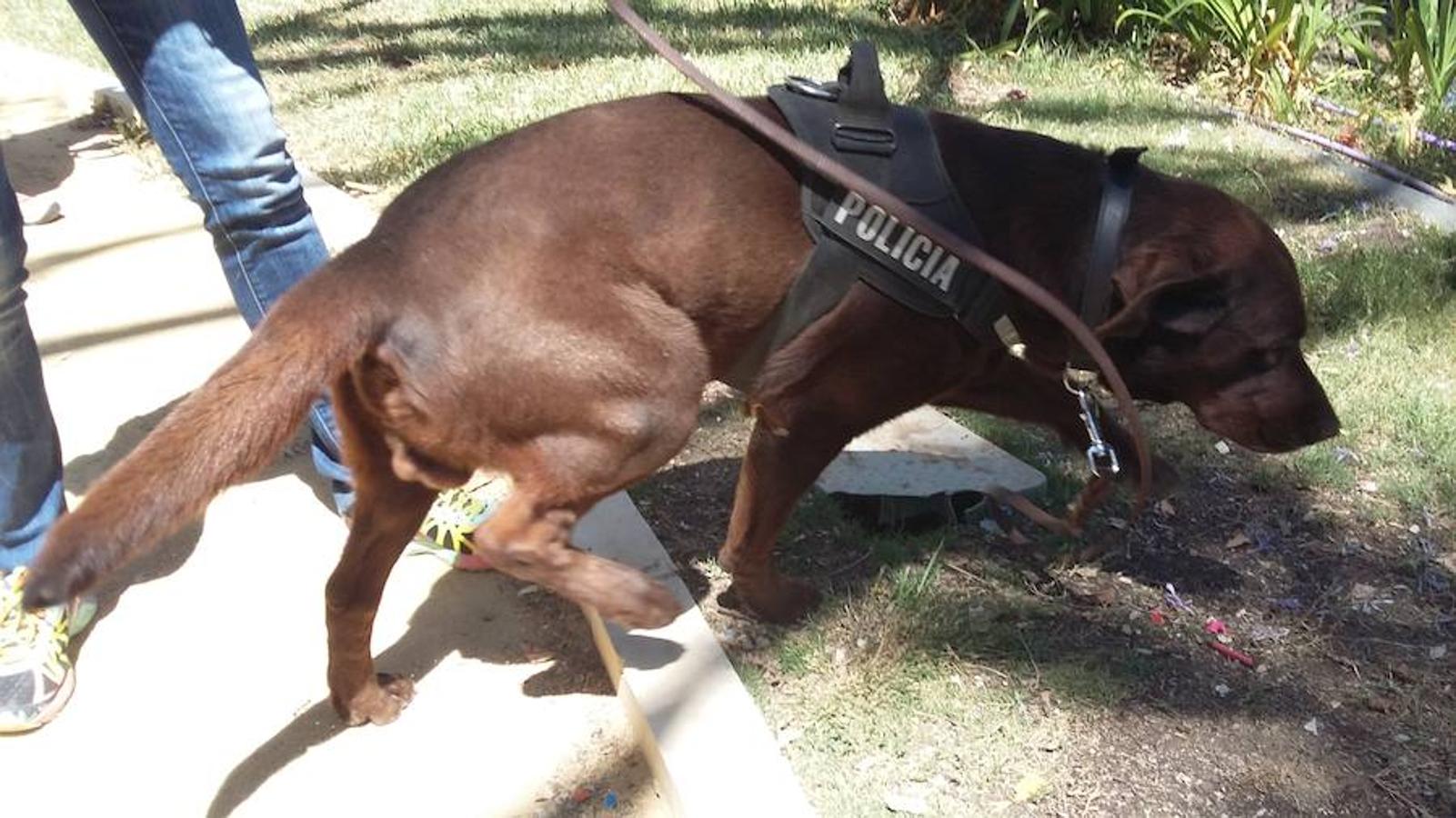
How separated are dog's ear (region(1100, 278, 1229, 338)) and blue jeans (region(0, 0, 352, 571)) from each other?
6.44ft

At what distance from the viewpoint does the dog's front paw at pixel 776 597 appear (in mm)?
3330

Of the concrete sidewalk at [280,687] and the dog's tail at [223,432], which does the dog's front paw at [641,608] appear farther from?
the dog's tail at [223,432]

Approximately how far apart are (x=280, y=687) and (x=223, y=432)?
1.08m

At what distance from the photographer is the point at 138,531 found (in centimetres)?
229

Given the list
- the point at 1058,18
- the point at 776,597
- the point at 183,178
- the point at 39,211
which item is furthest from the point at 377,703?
the point at 1058,18

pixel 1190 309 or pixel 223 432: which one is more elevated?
pixel 223 432

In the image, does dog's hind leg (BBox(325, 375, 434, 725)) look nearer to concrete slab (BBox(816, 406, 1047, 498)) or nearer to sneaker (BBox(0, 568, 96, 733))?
sneaker (BBox(0, 568, 96, 733))

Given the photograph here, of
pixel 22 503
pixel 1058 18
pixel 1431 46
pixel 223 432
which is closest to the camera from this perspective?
pixel 223 432

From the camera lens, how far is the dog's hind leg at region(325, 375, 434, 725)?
9.07 ft

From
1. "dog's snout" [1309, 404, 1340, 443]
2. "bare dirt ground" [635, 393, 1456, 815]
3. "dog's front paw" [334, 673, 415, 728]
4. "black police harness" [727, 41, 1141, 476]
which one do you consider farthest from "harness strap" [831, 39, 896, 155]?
"dog's front paw" [334, 673, 415, 728]

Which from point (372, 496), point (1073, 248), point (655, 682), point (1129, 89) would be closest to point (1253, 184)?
point (1129, 89)

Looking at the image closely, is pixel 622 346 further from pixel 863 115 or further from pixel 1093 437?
pixel 1093 437

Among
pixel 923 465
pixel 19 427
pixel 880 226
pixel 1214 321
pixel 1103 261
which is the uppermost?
pixel 880 226

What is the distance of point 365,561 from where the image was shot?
117 inches
